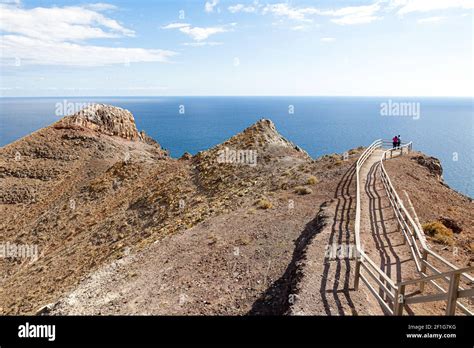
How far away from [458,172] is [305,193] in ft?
342

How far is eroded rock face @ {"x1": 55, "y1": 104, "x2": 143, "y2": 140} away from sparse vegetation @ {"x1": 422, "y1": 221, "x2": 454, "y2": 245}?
51973 mm

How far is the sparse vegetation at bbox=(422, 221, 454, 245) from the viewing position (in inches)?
562

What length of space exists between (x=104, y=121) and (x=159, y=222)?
38277mm

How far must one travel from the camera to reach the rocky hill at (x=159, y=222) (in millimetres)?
12164

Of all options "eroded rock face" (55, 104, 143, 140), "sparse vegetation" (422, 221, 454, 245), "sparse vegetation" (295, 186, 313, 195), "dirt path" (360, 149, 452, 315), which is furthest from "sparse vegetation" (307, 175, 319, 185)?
"eroded rock face" (55, 104, 143, 140)

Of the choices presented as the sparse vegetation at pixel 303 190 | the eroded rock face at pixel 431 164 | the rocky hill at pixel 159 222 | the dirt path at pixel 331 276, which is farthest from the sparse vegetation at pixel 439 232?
the eroded rock face at pixel 431 164

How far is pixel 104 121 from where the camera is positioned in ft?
189

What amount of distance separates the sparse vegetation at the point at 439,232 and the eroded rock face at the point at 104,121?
5197cm

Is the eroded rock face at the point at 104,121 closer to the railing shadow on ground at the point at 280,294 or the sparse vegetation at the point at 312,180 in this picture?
the sparse vegetation at the point at 312,180

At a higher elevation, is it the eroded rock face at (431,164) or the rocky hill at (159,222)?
the eroded rock face at (431,164)

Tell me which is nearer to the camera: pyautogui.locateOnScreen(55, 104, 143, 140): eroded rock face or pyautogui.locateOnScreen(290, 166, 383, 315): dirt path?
pyautogui.locateOnScreen(290, 166, 383, 315): dirt path

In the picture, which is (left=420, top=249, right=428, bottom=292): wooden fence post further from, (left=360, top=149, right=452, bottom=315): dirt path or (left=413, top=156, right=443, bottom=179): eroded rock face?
(left=413, top=156, right=443, bottom=179): eroded rock face
